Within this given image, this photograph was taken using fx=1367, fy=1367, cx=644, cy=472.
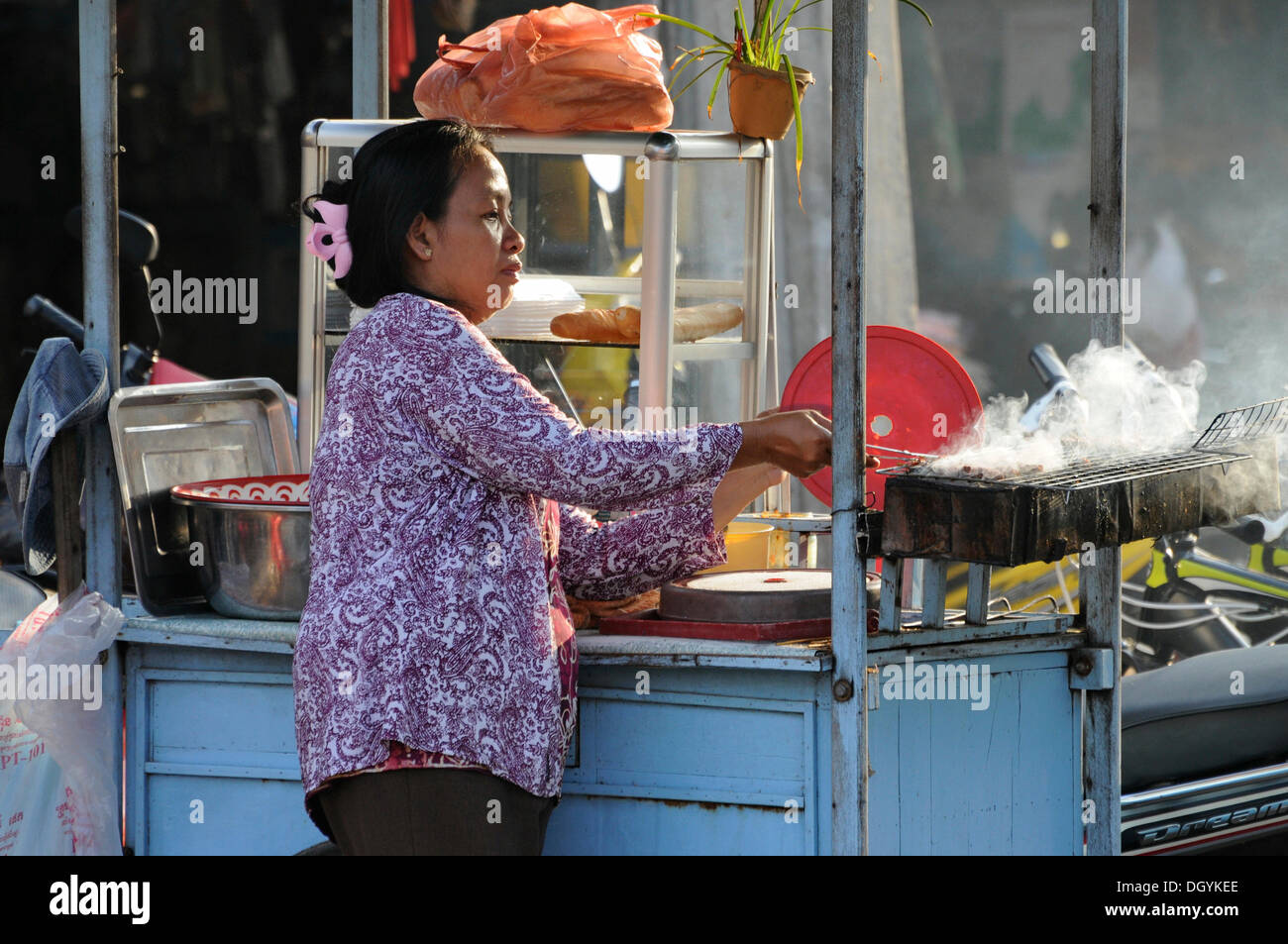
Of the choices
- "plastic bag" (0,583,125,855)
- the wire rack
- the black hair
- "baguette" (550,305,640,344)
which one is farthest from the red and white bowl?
the wire rack

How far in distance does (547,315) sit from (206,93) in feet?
7.65

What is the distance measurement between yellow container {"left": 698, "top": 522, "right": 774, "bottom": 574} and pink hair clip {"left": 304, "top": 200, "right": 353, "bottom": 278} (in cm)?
129

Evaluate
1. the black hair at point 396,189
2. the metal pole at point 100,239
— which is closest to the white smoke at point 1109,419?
the black hair at point 396,189

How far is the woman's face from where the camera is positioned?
2088 millimetres

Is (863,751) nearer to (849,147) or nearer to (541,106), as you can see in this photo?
(849,147)

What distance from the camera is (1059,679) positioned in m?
2.59

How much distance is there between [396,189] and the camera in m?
2.07

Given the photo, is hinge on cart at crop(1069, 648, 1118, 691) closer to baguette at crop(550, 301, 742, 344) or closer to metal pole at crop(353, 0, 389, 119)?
baguette at crop(550, 301, 742, 344)

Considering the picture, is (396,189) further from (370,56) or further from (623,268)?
(623,268)

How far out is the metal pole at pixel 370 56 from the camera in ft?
11.7

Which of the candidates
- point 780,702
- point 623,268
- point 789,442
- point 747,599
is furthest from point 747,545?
point 623,268

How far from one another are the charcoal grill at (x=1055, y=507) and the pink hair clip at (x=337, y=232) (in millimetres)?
922

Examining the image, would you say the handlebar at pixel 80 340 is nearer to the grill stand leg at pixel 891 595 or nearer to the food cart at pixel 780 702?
the food cart at pixel 780 702

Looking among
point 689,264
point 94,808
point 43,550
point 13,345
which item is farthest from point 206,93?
point 94,808
